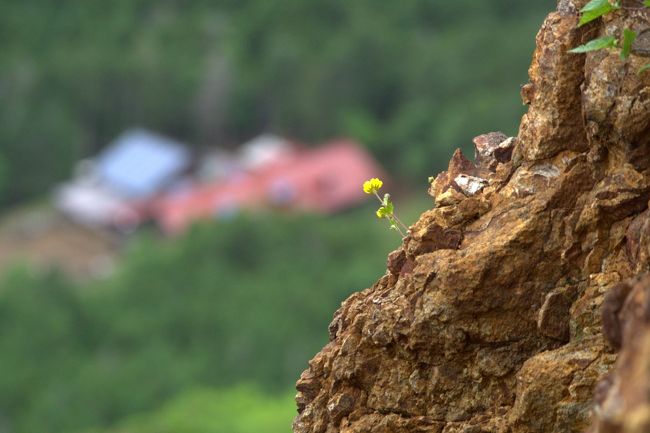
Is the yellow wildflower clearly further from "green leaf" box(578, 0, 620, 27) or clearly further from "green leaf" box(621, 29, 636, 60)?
"green leaf" box(621, 29, 636, 60)

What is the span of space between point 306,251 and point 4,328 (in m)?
15.8

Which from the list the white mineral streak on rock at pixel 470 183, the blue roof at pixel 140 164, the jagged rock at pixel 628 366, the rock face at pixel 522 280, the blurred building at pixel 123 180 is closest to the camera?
the jagged rock at pixel 628 366

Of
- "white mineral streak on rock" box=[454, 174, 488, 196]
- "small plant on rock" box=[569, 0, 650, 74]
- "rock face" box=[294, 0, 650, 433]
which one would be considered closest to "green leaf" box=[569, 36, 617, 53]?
"small plant on rock" box=[569, 0, 650, 74]

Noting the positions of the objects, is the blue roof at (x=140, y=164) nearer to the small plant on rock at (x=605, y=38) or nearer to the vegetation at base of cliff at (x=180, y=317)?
the vegetation at base of cliff at (x=180, y=317)

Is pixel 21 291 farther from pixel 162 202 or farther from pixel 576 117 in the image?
pixel 576 117

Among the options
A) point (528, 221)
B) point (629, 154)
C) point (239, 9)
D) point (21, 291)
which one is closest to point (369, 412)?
point (528, 221)

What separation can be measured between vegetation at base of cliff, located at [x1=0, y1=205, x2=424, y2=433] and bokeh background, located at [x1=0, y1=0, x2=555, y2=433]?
0.39ft

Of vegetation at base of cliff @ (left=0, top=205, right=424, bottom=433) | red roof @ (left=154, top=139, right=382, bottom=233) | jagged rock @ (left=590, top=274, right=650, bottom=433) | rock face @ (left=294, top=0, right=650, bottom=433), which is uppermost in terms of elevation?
red roof @ (left=154, top=139, right=382, bottom=233)

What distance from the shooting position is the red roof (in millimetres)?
98375

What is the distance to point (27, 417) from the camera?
7550 centimetres

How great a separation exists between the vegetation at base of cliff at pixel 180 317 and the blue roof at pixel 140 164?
5653 mm

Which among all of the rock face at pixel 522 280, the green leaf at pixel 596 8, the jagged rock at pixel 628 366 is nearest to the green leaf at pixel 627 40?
the green leaf at pixel 596 8

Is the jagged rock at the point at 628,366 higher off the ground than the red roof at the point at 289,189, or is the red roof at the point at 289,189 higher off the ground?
the red roof at the point at 289,189

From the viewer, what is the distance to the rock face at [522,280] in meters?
10.7
